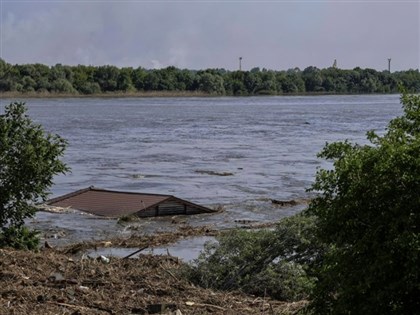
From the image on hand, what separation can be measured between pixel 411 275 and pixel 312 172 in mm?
23025

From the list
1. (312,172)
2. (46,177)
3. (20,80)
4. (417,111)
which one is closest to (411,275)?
(417,111)

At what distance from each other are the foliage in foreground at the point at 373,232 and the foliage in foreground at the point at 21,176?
6.87 metres

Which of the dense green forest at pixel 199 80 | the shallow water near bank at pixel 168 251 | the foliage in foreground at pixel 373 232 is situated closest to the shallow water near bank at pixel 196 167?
the shallow water near bank at pixel 168 251

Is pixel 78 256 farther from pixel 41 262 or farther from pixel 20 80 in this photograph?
pixel 20 80

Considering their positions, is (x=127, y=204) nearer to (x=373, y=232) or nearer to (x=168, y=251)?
(x=168, y=251)

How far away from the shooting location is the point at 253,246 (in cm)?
1022

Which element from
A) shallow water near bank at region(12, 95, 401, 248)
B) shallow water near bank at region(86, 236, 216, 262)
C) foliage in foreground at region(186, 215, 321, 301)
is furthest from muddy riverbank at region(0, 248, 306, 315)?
shallow water near bank at region(12, 95, 401, 248)

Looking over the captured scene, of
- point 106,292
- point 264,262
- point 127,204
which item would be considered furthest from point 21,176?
point 127,204

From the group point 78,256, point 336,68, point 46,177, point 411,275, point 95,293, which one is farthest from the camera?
point 336,68

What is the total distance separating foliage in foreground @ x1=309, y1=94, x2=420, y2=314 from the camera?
5.35m

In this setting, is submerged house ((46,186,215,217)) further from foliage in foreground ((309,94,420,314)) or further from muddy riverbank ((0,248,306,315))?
foliage in foreground ((309,94,420,314))

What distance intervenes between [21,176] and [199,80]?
412 ft

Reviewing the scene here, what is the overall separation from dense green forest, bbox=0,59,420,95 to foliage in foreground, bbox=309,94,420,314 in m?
101

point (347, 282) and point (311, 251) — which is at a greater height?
point (347, 282)
